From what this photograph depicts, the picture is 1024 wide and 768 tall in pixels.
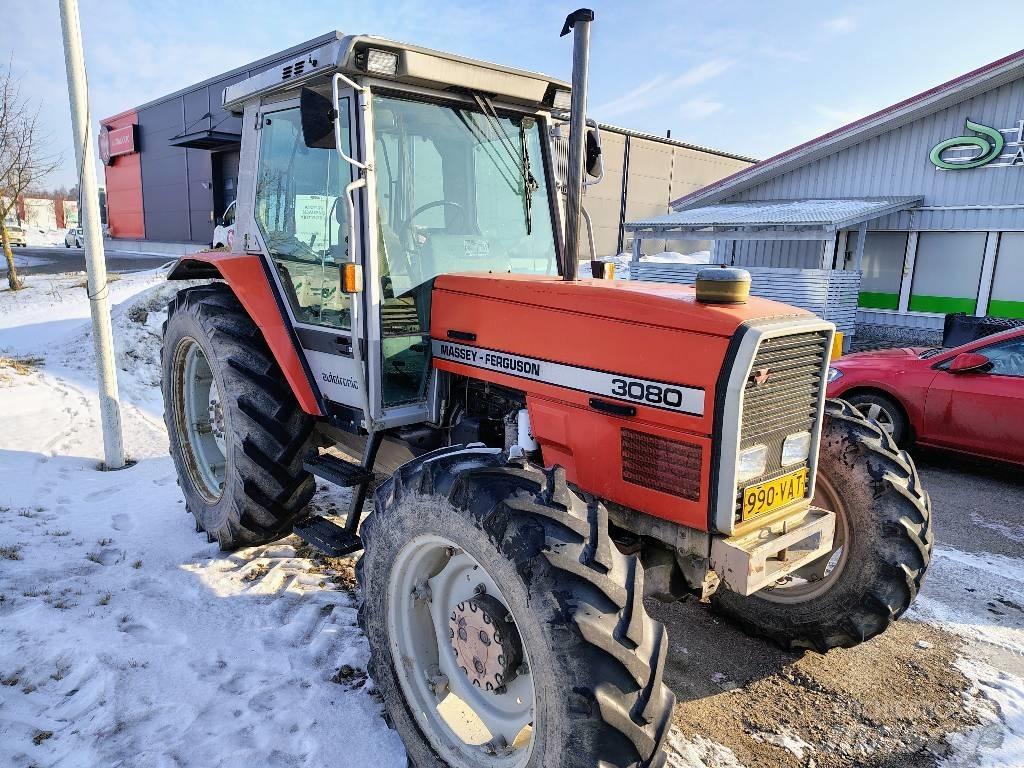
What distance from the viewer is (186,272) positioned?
13.9ft

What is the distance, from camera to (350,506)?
3348mm

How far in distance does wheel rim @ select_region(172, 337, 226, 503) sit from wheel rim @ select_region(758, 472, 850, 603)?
336 centimetres

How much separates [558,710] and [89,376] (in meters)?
7.46

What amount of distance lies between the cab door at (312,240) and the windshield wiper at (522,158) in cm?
71

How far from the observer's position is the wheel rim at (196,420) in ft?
14.2

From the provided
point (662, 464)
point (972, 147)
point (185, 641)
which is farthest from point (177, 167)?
point (662, 464)

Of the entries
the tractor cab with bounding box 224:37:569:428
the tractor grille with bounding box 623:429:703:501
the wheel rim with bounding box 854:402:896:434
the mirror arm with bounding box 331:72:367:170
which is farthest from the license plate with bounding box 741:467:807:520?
the wheel rim with bounding box 854:402:896:434

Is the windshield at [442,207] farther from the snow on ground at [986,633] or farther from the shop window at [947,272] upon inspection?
the shop window at [947,272]

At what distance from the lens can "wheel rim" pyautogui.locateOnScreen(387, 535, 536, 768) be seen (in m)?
2.25

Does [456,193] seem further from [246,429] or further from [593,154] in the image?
[246,429]

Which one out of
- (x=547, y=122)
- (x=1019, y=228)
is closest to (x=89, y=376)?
(x=547, y=122)

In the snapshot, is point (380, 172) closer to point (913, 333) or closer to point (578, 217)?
point (578, 217)

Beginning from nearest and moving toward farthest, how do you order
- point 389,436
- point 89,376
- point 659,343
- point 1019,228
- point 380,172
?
point 659,343 < point 380,172 < point 389,436 < point 89,376 < point 1019,228

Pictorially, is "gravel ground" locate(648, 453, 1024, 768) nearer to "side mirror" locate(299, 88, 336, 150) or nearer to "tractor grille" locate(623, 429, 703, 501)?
"tractor grille" locate(623, 429, 703, 501)
